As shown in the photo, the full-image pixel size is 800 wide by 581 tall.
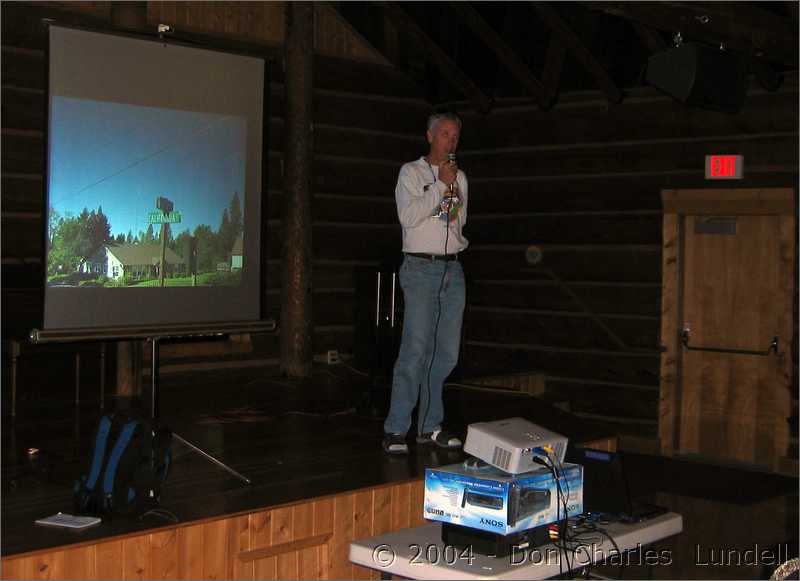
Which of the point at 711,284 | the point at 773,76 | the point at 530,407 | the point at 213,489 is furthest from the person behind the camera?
the point at 711,284

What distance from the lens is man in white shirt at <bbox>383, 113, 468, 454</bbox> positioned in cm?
422

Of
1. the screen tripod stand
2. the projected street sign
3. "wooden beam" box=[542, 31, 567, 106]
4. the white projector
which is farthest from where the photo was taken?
"wooden beam" box=[542, 31, 567, 106]

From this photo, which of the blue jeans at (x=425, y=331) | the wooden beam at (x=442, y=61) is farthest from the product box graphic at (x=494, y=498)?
the wooden beam at (x=442, y=61)

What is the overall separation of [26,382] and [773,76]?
552cm

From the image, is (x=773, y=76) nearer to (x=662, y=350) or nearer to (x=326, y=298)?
(x=662, y=350)

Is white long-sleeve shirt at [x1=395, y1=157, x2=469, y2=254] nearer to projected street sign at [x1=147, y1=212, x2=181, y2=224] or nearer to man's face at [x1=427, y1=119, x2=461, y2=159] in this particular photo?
man's face at [x1=427, y1=119, x2=461, y2=159]

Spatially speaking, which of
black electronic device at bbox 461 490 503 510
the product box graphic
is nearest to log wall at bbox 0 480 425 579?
the product box graphic

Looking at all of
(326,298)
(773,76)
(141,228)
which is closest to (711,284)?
(773,76)

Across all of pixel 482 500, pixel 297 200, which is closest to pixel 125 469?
pixel 482 500

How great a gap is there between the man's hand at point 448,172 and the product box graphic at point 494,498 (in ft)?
4.68

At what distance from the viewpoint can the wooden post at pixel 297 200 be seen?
7.77 meters

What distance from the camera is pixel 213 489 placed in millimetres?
3852

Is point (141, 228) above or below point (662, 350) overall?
above

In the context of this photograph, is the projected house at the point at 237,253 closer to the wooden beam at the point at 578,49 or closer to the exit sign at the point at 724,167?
the wooden beam at the point at 578,49
